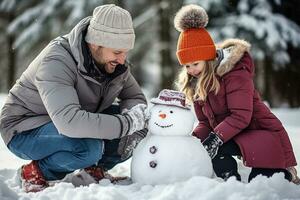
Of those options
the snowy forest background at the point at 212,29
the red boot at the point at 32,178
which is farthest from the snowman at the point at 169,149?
the snowy forest background at the point at 212,29

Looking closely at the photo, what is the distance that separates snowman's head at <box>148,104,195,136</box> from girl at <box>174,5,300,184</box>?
0.31 metres

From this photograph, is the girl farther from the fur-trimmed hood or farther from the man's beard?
the man's beard

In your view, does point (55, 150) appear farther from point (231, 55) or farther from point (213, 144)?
point (231, 55)

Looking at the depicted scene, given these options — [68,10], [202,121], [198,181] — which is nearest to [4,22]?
[68,10]

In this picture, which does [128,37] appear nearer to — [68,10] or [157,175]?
[157,175]

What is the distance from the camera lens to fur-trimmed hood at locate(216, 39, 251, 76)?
10.8 feet

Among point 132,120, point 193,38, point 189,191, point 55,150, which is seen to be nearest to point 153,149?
point 132,120

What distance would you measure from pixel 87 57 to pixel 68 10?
8692 mm

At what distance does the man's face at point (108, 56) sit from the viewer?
10.1ft

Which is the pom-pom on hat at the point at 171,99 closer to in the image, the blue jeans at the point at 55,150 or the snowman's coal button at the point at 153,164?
the snowman's coal button at the point at 153,164

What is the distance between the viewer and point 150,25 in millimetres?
11898

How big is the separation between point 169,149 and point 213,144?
0.43 m

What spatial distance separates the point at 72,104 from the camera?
9.46 feet

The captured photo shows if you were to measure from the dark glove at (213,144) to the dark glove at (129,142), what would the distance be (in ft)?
1.38
